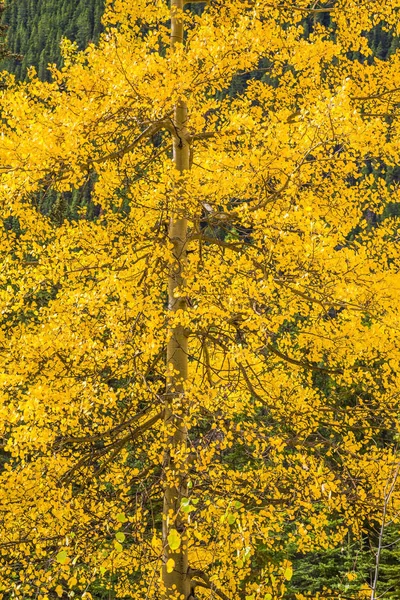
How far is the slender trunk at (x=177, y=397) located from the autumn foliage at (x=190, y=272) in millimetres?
21

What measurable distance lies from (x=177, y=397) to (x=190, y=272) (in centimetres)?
112

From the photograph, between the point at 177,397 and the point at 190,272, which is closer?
the point at 190,272

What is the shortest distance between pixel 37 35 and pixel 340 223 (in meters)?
125

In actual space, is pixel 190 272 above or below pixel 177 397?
above

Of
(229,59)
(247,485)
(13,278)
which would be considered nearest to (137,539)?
(247,485)

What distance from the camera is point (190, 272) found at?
5.11 m

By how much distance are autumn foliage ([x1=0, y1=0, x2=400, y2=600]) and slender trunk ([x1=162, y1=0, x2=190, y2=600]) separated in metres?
0.02

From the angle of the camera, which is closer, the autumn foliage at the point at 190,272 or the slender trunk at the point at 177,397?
the autumn foliage at the point at 190,272

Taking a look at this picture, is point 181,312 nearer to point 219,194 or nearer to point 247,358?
point 247,358

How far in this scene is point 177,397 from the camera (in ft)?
17.7

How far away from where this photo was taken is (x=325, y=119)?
13.5ft

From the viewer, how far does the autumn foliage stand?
441 centimetres

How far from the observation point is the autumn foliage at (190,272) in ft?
14.5

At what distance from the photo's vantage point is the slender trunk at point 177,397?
5067mm
